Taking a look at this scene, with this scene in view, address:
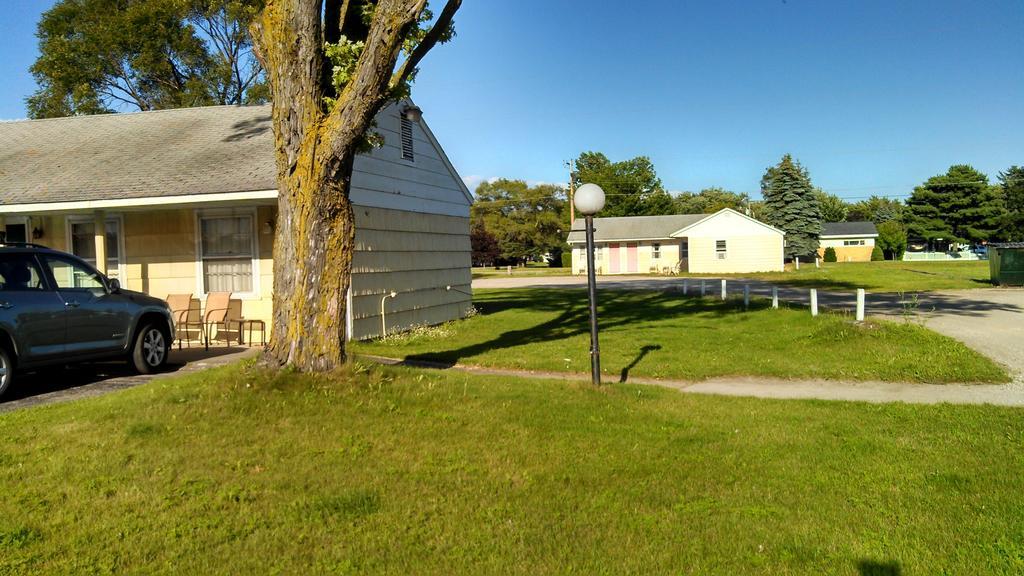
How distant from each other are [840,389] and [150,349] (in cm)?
889

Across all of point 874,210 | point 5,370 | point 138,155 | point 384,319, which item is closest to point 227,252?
point 138,155

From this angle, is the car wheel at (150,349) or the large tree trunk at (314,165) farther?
the car wheel at (150,349)

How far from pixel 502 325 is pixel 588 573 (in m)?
13.2

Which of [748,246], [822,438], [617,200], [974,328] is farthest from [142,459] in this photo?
[617,200]

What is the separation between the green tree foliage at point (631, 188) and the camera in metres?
81.9

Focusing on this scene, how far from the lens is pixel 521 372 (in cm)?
1072

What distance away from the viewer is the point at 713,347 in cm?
1312

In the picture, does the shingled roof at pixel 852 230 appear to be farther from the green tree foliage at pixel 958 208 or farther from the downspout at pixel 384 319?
the downspout at pixel 384 319

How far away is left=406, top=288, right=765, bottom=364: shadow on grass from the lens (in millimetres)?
13164

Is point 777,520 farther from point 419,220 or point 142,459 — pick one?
point 419,220

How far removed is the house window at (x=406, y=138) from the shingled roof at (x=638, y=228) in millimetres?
36963

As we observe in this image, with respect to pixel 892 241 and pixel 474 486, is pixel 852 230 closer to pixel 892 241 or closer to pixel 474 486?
pixel 892 241

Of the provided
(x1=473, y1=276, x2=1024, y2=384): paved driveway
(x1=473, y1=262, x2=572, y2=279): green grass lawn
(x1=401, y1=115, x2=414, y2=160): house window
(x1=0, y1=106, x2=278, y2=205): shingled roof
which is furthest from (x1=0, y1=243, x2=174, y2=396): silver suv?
(x1=473, y1=262, x2=572, y2=279): green grass lawn

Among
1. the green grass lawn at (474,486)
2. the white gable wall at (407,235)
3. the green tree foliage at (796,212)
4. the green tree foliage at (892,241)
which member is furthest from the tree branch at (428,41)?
the green tree foliage at (892,241)
